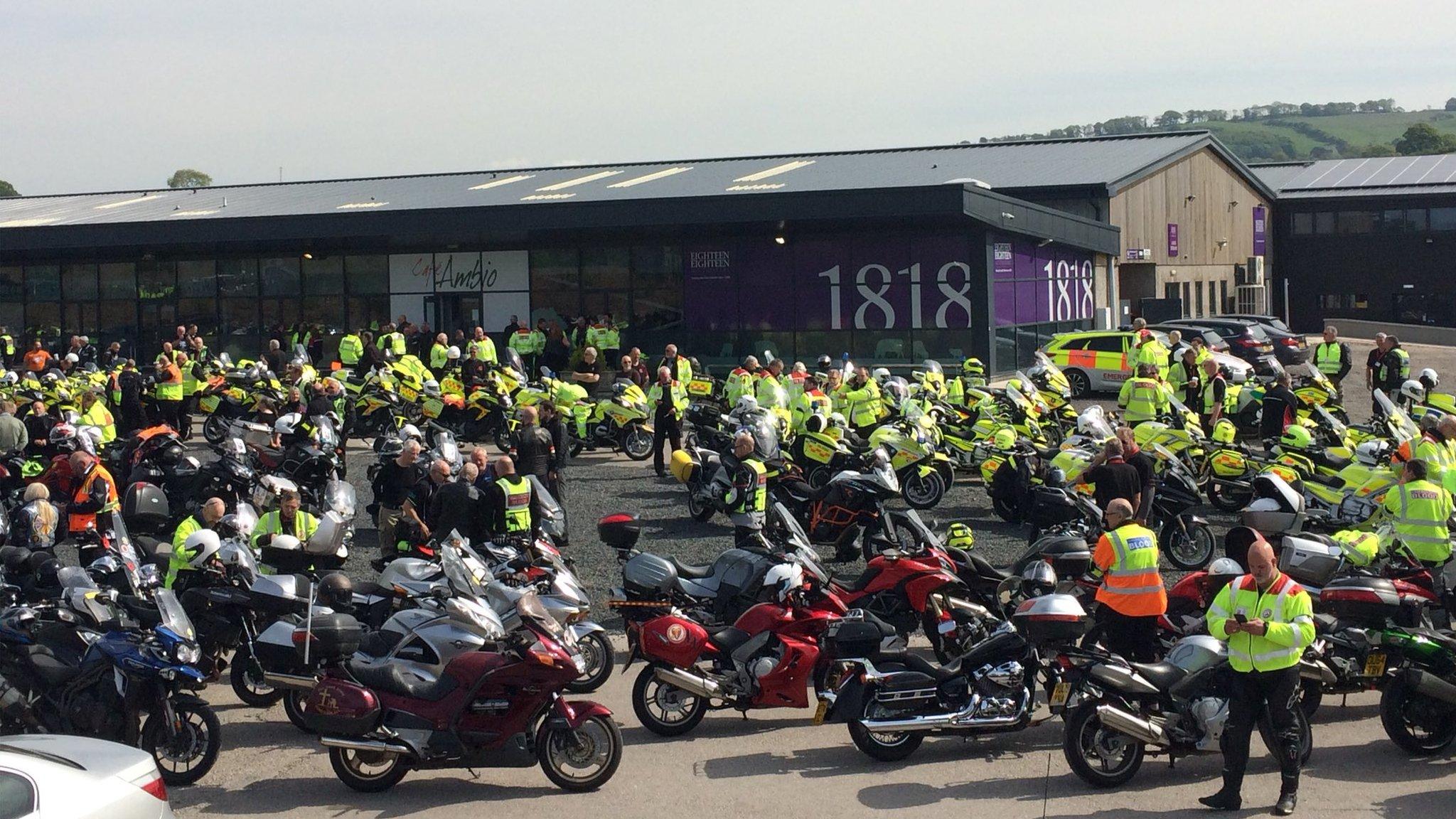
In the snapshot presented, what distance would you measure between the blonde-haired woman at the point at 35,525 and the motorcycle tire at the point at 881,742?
7.98 meters

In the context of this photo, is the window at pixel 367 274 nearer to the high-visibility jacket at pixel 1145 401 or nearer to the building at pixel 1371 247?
the high-visibility jacket at pixel 1145 401

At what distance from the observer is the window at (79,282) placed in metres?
39.0

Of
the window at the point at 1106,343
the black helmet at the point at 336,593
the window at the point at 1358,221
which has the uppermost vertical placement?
the window at the point at 1358,221

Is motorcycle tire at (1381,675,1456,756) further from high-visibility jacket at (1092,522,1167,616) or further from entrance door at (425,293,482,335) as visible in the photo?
entrance door at (425,293,482,335)

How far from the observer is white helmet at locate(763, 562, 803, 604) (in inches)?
407

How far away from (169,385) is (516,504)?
42.2 feet

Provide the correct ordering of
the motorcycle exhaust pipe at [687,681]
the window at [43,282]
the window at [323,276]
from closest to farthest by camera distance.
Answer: the motorcycle exhaust pipe at [687,681] < the window at [323,276] < the window at [43,282]

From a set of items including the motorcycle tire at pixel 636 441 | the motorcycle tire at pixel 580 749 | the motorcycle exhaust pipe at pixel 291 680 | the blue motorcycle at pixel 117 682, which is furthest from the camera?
the motorcycle tire at pixel 636 441

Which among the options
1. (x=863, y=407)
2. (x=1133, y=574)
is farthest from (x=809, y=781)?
(x=863, y=407)

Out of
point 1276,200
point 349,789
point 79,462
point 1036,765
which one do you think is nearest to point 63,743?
point 349,789

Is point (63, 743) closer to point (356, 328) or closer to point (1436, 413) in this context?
point (1436, 413)

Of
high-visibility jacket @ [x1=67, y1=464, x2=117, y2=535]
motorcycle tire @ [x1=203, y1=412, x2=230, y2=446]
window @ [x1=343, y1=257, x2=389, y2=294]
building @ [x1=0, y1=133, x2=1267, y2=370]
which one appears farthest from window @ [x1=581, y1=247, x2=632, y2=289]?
high-visibility jacket @ [x1=67, y1=464, x2=117, y2=535]

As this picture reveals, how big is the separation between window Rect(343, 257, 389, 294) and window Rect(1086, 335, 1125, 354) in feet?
56.9

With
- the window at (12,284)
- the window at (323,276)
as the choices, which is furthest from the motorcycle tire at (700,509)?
the window at (12,284)
